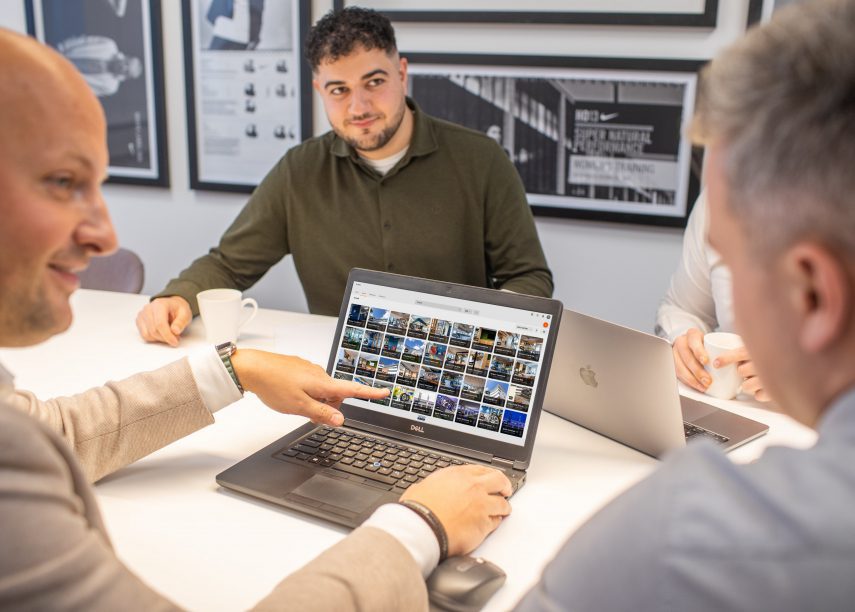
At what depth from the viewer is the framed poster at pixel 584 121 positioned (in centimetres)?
252

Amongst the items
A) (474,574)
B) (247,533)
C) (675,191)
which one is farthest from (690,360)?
(675,191)

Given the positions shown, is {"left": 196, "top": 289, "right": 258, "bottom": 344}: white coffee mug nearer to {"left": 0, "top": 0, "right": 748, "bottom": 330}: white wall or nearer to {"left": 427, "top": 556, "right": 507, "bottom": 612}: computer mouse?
{"left": 427, "top": 556, "right": 507, "bottom": 612}: computer mouse

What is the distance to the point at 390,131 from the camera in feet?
7.13

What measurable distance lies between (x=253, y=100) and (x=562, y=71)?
116 cm

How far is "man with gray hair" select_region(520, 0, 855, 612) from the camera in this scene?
20.3 inches

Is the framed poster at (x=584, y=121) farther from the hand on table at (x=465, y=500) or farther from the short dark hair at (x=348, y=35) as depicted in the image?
the hand on table at (x=465, y=500)

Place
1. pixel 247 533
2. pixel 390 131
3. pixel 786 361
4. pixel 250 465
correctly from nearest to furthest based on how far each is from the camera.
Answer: pixel 786 361 → pixel 247 533 → pixel 250 465 → pixel 390 131

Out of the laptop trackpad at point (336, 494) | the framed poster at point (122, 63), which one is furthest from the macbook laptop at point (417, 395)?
the framed poster at point (122, 63)

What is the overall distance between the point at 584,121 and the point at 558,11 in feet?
1.18

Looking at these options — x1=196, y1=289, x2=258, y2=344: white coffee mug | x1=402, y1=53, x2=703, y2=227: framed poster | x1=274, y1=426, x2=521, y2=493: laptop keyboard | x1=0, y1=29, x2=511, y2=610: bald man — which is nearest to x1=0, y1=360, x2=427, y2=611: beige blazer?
x1=0, y1=29, x2=511, y2=610: bald man

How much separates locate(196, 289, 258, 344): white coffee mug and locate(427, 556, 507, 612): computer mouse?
0.96 m

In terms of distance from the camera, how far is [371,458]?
1.21m

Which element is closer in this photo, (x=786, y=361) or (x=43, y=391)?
(x=786, y=361)

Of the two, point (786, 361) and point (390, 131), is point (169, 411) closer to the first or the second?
point (786, 361)
